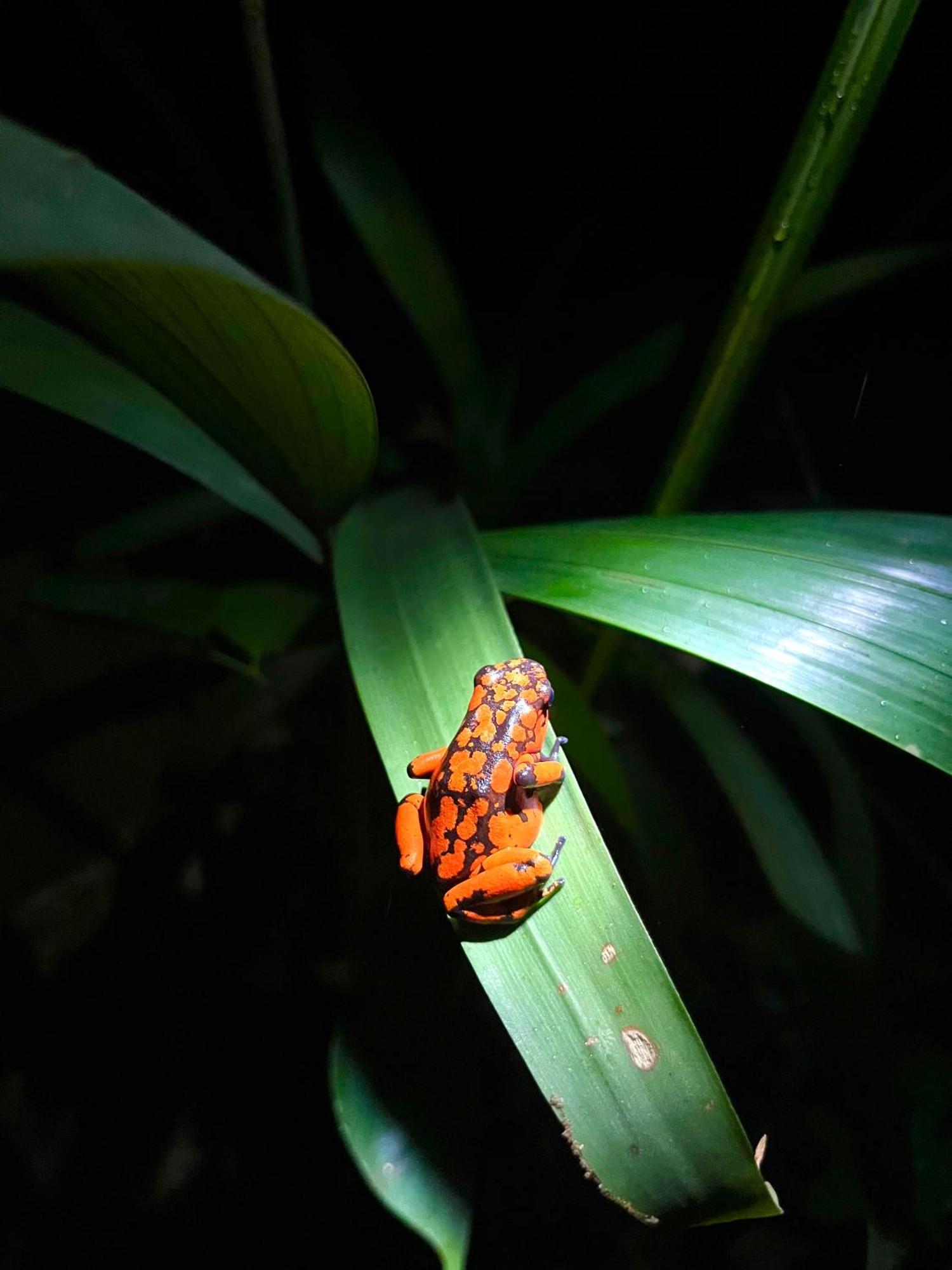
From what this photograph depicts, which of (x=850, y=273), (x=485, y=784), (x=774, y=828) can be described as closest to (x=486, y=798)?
(x=485, y=784)

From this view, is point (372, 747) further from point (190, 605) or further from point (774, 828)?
point (774, 828)

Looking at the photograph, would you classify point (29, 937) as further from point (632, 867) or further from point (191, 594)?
point (632, 867)

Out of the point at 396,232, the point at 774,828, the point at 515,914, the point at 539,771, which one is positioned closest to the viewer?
the point at 515,914

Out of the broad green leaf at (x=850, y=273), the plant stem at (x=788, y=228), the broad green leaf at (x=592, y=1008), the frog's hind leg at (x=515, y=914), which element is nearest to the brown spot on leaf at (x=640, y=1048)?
the broad green leaf at (x=592, y=1008)

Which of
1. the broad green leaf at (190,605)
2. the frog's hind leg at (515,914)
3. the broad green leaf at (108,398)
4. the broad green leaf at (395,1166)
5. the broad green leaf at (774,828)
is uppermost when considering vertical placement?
the broad green leaf at (108,398)

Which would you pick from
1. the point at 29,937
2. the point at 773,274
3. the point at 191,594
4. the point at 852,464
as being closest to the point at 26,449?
the point at 191,594

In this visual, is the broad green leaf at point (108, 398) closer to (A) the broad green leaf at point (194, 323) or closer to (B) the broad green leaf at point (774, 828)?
(A) the broad green leaf at point (194, 323)
